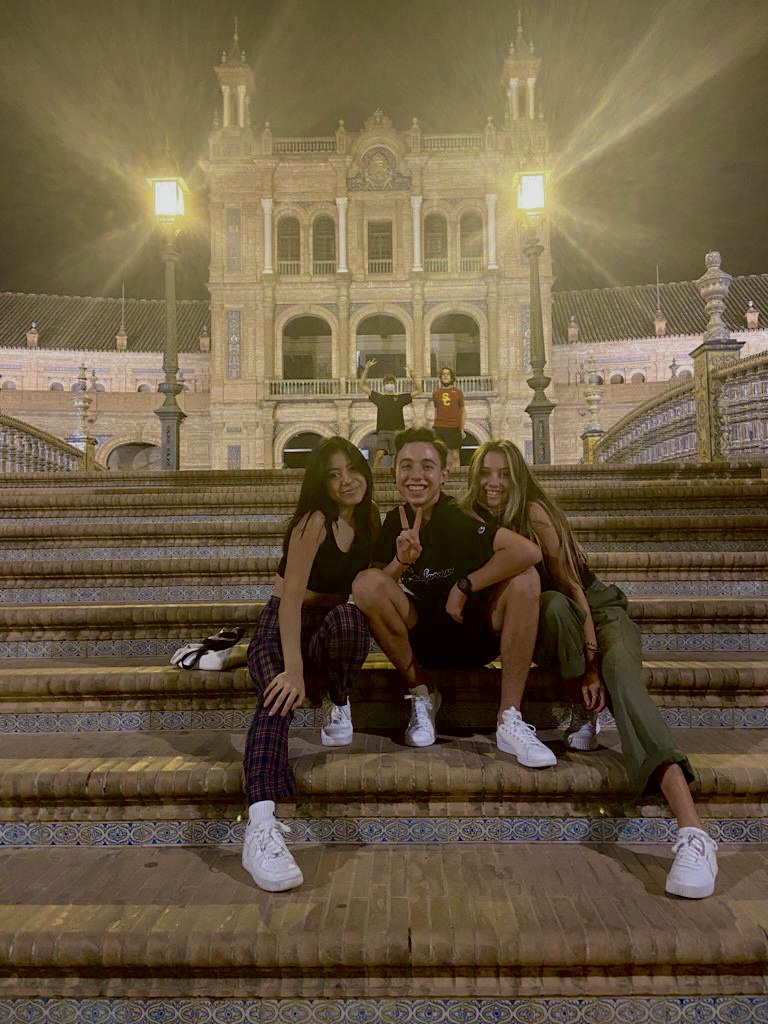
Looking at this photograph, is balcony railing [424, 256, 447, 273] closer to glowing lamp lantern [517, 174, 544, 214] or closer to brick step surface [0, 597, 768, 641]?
glowing lamp lantern [517, 174, 544, 214]

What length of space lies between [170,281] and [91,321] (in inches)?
1777

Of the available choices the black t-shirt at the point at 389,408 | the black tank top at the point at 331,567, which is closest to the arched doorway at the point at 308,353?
the black t-shirt at the point at 389,408

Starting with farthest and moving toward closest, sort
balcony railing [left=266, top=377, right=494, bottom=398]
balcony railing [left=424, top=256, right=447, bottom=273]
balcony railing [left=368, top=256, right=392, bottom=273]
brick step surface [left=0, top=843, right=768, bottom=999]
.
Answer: balcony railing [left=368, top=256, right=392, bottom=273] → balcony railing [left=424, top=256, right=447, bottom=273] → balcony railing [left=266, top=377, right=494, bottom=398] → brick step surface [left=0, top=843, right=768, bottom=999]

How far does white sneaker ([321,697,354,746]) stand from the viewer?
9.39ft

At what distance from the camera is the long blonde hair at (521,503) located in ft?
9.88

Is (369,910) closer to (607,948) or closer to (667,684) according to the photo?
(607,948)

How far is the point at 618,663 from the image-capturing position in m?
2.59

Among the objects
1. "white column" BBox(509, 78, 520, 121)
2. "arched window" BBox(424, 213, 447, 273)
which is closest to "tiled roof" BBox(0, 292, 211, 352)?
"arched window" BBox(424, 213, 447, 273)

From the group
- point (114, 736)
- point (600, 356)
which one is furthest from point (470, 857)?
point (600, 356)

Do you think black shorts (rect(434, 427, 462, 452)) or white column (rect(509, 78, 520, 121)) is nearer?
black shorts (rect(434, 427, 462, 452))

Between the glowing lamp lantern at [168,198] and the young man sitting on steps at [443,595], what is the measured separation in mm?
8220

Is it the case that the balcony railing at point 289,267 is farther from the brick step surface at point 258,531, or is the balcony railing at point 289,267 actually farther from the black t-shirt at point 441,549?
the black t-shirt at point 441,549

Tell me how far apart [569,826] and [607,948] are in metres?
0.61

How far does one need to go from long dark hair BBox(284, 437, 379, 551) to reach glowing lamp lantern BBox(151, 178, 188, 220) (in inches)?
323
